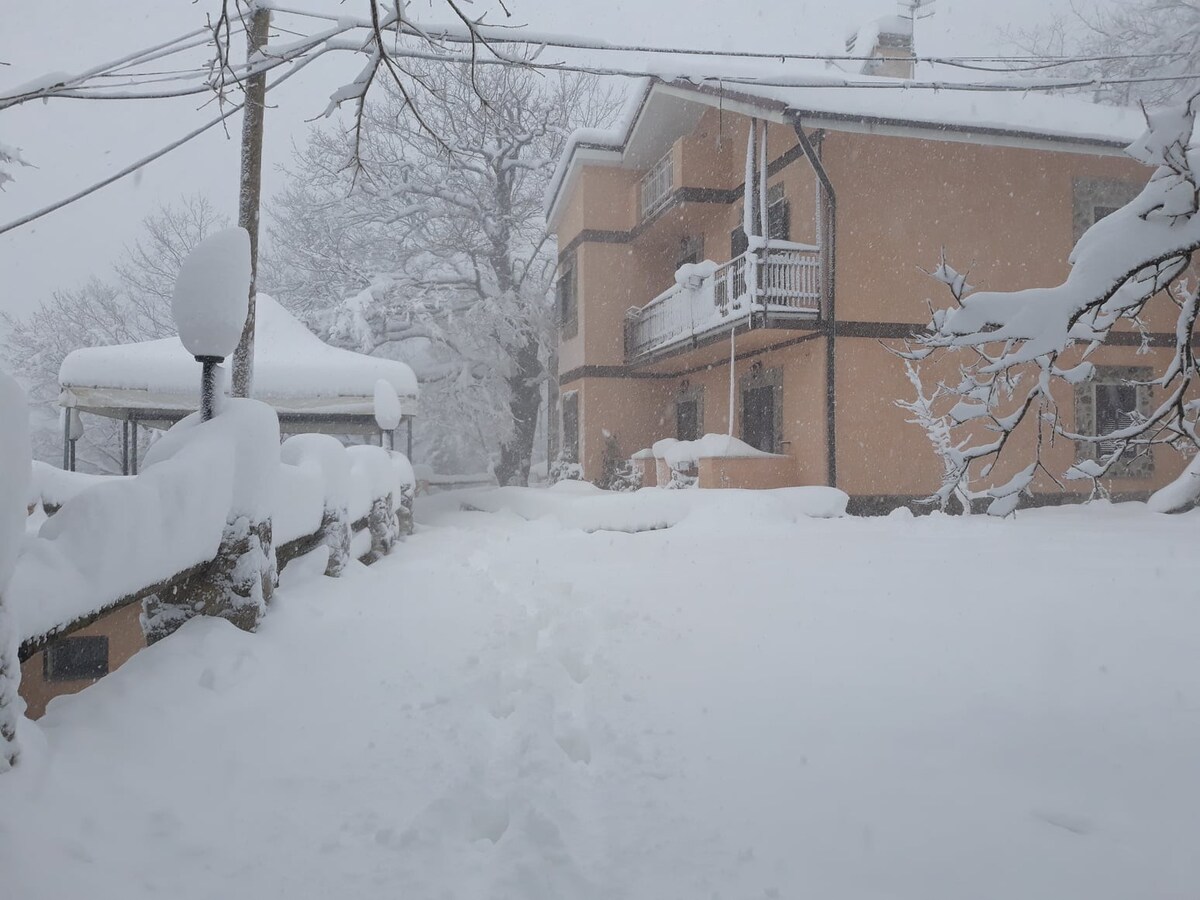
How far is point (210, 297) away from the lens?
11.3 feet

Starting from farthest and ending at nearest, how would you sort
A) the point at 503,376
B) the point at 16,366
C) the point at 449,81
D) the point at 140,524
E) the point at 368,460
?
the point at 16,366, the point at 449,81, the point at 503,376, the point at 368,460, the point at 140,524

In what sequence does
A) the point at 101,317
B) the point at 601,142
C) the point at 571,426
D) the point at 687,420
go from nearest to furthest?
1. the point at 601,142
2. the point at 687,420
3. the point at 571,426
4. the point at 101,317

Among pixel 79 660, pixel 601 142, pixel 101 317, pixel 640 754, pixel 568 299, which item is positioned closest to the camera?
pixel 640 754

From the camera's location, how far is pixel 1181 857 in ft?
6.83

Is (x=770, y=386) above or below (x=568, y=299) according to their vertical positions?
below

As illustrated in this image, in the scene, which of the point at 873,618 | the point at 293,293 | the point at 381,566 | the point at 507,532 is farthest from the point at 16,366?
the point at 873,618

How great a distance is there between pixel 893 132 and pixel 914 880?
1185 centimetres

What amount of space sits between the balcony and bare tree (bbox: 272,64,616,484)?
7.03 metres

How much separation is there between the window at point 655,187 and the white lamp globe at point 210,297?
42.7 ft

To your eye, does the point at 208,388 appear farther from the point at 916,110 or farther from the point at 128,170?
the point at 916,110

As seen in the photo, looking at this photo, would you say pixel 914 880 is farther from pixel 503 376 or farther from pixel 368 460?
pixel 503 376

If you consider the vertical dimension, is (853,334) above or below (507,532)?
above

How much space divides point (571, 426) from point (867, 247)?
363 inches

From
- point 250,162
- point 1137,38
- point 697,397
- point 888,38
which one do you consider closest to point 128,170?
point 250,162
